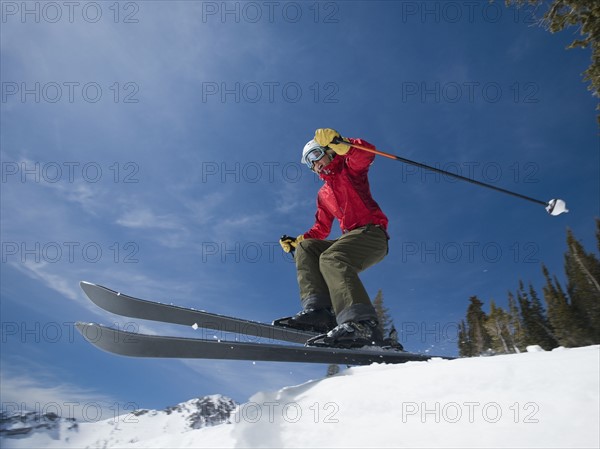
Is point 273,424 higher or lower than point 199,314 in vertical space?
lower

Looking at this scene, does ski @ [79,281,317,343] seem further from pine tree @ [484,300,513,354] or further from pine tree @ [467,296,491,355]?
pine tree @ [467,296,491,355]

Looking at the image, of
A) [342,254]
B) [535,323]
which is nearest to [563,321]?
[535,323]

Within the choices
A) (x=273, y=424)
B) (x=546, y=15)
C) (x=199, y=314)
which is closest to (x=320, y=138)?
(x=199, y=314)

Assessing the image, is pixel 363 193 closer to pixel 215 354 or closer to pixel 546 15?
pixel 215 354

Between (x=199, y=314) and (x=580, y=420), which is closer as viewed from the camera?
(x=580, y=420)

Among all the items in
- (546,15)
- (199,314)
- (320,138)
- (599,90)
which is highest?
(546,15)

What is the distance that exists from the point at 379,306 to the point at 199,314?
26.7 m

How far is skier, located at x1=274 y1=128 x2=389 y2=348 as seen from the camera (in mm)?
3238

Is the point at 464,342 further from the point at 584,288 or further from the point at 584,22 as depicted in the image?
the point at 584,22

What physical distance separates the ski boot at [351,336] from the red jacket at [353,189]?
126cm

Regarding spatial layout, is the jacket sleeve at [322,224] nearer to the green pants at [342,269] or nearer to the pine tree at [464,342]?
the green pants at [342,269]

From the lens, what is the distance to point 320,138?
4078 mm

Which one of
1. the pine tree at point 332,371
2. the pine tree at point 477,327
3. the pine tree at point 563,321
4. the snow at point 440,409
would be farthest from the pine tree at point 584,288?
the snow at point 440,409

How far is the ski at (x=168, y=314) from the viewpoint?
402cm
